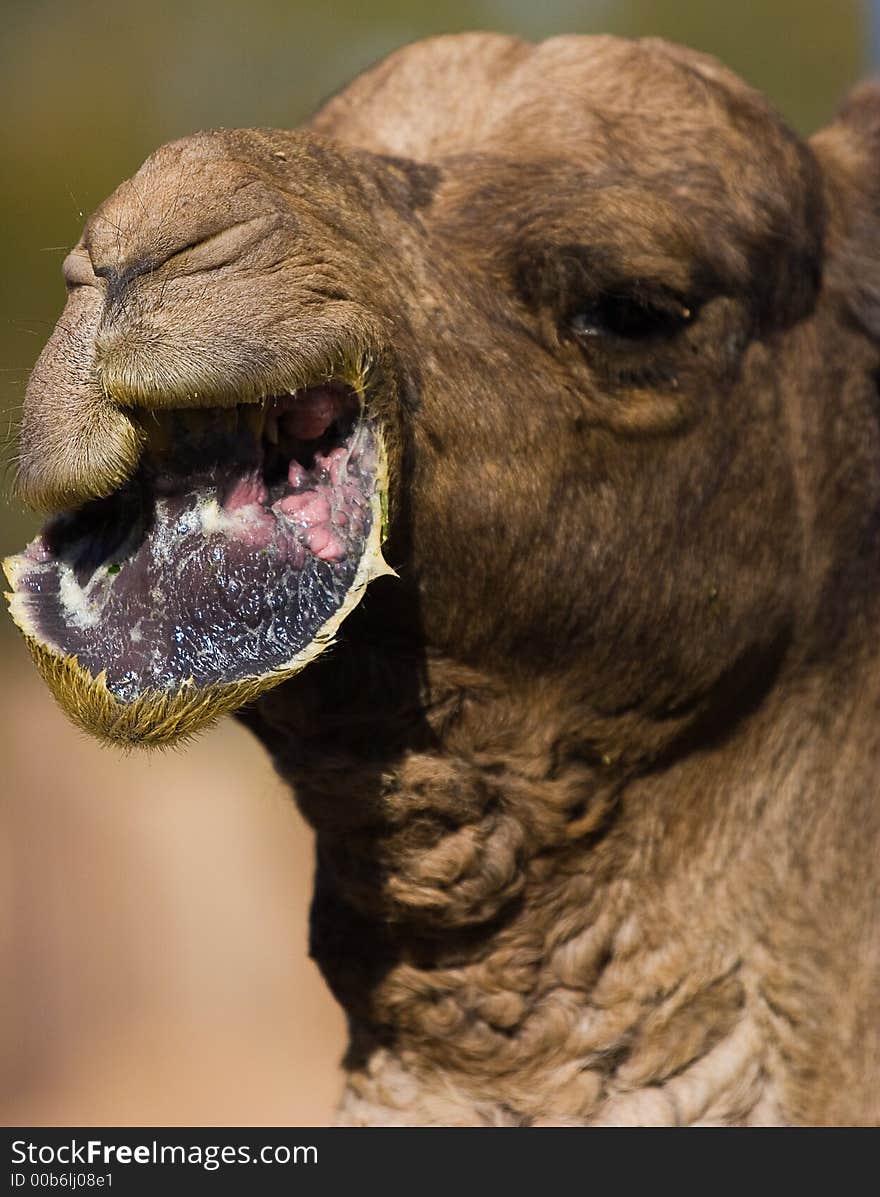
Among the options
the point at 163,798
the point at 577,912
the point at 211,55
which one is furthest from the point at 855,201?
the point at 211,55

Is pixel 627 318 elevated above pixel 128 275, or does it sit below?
below

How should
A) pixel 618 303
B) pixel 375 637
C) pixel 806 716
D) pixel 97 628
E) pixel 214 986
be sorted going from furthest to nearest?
pixel 214 986 → pixel 806 716 → pixel 618 303 → pixel 375 637 → pixel 97 628

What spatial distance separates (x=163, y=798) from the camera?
12.2 metres

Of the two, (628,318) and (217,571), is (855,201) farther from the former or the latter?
(217,571)

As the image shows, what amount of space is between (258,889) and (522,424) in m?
9.92

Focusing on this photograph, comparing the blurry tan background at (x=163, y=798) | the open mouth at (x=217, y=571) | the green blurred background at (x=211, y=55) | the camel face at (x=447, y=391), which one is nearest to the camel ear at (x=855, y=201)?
the camel face at (x=447, y=391)

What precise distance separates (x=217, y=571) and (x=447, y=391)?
48 centimetres

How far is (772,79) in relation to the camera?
15133mm

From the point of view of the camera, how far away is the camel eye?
2.85 meters

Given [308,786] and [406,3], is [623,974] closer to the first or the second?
[308,786]

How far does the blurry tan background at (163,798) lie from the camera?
35.8 feet

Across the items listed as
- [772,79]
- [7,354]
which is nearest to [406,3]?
[772,79]

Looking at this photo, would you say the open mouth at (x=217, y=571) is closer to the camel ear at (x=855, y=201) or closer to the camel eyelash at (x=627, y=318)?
the camel eyelash at (x=627, y=318)

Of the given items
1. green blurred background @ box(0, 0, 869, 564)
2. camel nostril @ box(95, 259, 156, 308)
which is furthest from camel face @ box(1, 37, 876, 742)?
green blurred background @ box(0, 0, 869, 564)
